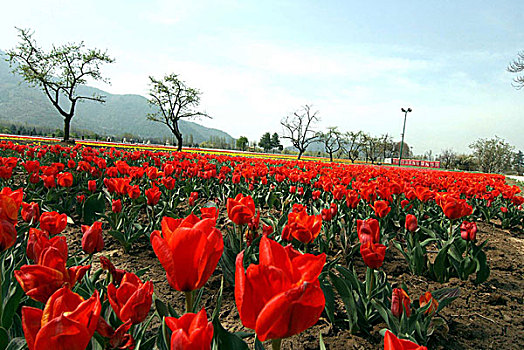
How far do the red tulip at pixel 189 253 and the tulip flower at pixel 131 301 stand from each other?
13 cm

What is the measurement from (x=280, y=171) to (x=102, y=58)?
2959cm

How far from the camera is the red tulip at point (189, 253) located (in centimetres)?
85

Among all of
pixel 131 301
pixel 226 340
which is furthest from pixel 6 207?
pixel 226 340

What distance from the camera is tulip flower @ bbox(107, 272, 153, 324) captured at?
2.97ft

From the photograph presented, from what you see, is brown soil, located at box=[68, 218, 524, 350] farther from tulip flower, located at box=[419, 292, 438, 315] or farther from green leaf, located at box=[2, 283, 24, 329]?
green leaf, located at box=[2, 283, 24, 329]

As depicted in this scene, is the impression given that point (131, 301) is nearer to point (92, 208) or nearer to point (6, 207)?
point (6, 207)

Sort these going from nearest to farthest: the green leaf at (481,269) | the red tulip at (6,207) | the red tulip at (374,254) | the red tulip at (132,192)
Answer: the red tulip at (6,207), the red tulip at (374,254), the green leaf at (481,269), the red tulip at (132,192)

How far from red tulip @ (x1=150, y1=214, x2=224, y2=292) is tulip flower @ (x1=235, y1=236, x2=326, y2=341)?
0.17 meters

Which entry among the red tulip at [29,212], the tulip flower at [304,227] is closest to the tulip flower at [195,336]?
the tulip flower at [304,227]

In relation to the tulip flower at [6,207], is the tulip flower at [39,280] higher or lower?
lower

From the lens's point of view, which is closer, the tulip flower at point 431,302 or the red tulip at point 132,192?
the tulip flower at point 431,302

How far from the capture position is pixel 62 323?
59cm

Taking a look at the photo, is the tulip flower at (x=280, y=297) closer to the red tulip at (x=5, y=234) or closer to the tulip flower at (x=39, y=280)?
the tulip flower at (x=39, y=280)

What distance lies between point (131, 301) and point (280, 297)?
53cm
